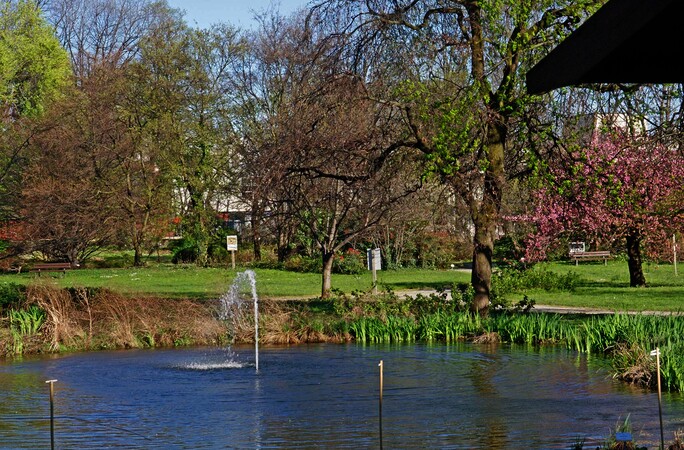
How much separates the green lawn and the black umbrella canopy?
61.6 ft

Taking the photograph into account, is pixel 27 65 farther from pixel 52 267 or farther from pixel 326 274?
pixel 326 274

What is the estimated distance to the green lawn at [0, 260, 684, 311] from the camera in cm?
2792

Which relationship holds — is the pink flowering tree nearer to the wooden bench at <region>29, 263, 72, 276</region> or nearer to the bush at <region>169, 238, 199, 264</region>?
the wooden bench at <region>29, 263, 72, 276</region>

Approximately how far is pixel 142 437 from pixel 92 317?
32.7 ft

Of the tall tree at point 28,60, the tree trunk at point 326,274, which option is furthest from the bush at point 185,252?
the tree trunk at point 326,274

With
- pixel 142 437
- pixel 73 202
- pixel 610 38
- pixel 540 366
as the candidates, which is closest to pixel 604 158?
pixel 540 366

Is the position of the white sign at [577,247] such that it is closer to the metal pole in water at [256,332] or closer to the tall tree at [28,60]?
the tall tree at [28,60]

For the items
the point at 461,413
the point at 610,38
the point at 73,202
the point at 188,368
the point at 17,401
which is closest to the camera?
the point at 610,38

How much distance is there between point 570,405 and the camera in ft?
43.0

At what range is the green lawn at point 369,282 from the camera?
27922 mm

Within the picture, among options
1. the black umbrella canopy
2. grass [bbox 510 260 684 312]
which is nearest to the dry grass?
grass [bbox 510 260 684 312]

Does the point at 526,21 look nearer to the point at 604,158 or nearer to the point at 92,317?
the point at 604,158

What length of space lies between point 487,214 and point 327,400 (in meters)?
8.95

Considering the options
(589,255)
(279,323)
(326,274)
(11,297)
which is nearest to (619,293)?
(326,274)
